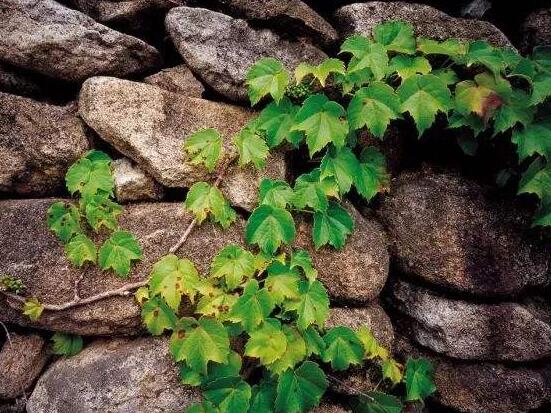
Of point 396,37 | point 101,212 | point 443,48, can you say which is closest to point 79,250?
point 101,212

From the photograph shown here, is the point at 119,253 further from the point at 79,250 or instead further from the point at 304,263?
the point at 304,263

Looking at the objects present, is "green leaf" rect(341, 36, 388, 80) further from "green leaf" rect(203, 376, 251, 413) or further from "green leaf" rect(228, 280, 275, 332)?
"green leaf" rect(203, 376, 251, 413)

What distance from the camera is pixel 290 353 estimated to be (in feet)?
7.93

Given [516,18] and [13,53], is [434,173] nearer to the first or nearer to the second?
[516,18]

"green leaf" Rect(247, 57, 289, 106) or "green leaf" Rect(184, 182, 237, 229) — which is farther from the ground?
"green leaf" Rect(247, 57, 289, 106)

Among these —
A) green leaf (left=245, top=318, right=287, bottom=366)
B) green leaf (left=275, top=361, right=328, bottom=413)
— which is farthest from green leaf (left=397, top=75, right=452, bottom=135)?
green leaf (left=275, top=361, right=328, bottom=413)

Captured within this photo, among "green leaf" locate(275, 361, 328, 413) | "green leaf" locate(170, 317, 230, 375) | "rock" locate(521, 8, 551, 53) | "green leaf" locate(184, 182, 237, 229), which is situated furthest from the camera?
"rock" locate(521, 8, 551, 53)

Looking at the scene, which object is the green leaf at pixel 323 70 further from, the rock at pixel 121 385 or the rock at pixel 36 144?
the rock at pixel 121 385

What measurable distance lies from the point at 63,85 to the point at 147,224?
1.27 m

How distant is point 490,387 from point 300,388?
4.98ft

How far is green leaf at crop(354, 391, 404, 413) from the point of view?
2.67 m

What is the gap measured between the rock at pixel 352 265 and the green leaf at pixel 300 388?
22.7 inches

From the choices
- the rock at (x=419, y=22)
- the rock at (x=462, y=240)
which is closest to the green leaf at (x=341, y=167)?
the rock at (x=462, y=240)

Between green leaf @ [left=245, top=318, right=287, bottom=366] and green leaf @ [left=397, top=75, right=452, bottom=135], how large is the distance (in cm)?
155
